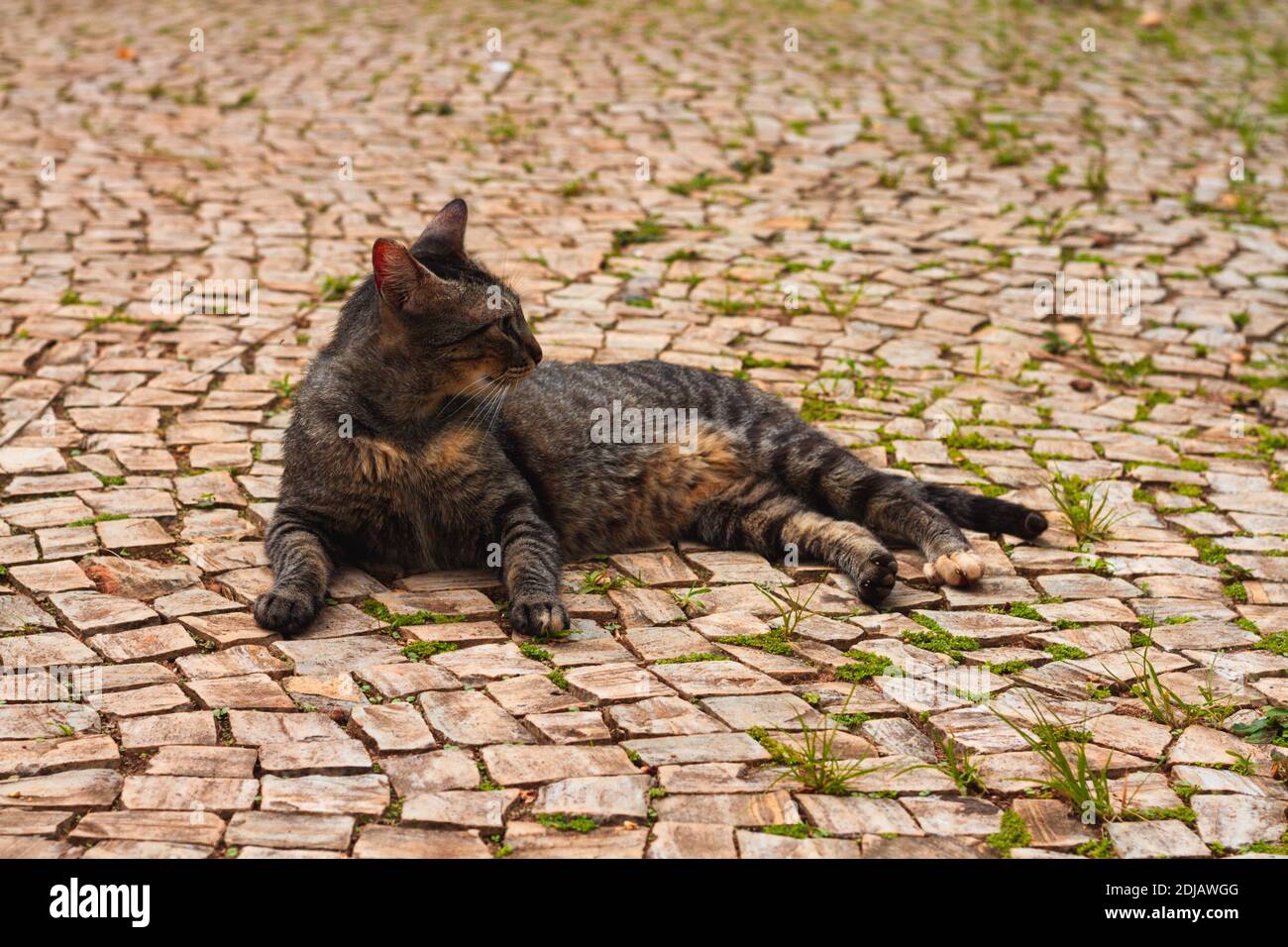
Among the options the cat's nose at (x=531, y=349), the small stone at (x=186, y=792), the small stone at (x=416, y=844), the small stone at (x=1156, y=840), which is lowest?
the small stone at (x=416, y=844)

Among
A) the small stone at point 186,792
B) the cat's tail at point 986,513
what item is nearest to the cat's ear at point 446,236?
the cat's tail at point 986,513

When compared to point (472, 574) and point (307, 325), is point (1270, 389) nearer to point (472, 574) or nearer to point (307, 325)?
point (472, 574)

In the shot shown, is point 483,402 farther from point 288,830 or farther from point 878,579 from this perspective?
point 288,830

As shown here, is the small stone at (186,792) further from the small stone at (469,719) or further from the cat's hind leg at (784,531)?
the cat's hind leg at (784,531)

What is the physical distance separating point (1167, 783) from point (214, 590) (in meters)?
3.42

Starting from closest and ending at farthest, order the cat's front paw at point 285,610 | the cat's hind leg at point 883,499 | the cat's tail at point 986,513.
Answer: the cat's front paw at point 285,610
the cat's hind leg at point 883,499
the cat's tail at point 986,513

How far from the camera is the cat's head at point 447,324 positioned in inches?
209

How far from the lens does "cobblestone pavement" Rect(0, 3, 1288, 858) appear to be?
4.10 m

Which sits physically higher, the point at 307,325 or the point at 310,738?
the point at 307,325

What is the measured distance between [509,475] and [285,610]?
1.12 metres

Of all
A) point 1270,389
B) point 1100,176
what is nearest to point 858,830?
point 1270,389

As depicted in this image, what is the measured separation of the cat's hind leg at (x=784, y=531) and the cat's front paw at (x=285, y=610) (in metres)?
1.83

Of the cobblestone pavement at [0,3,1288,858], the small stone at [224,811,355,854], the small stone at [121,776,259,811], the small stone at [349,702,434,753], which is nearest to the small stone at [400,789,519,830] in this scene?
the cobblestone pavement at [0,3,1288,858]

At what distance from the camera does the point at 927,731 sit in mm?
4469
